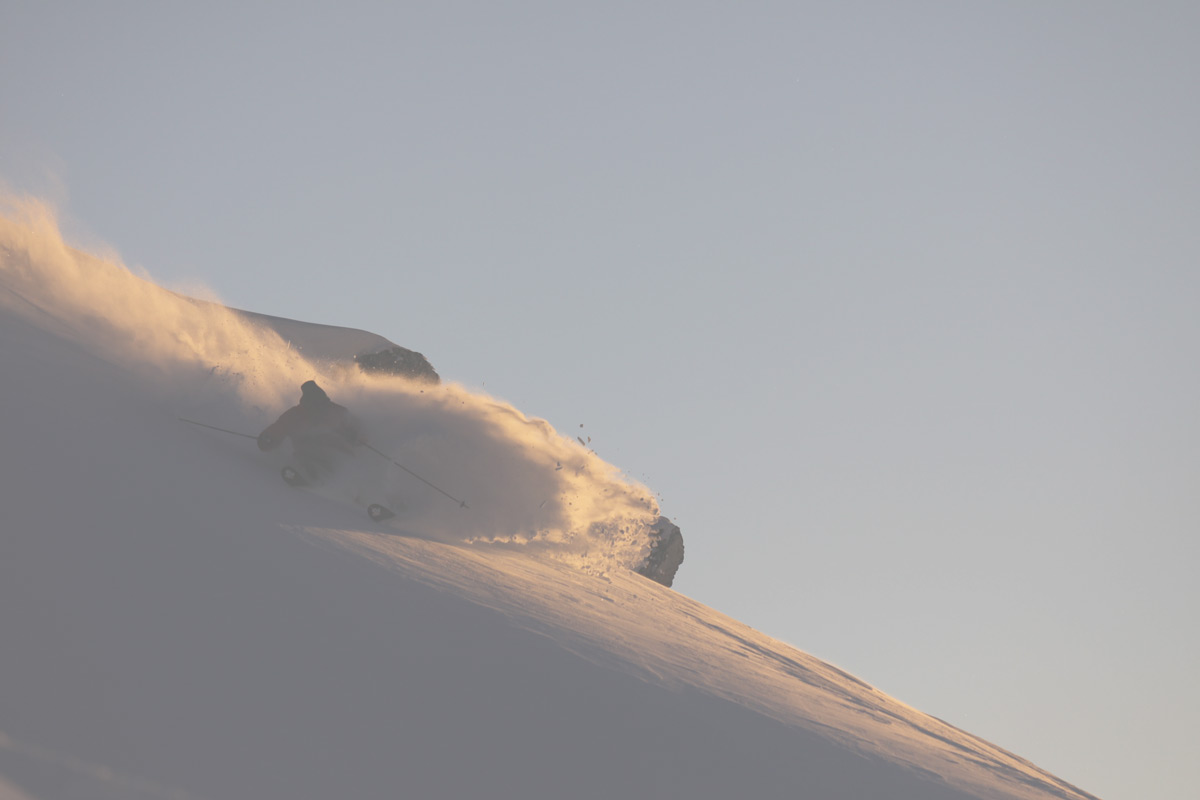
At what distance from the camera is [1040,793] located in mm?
9078

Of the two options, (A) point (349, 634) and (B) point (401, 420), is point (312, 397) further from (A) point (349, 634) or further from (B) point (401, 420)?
(A) point (349, 634)

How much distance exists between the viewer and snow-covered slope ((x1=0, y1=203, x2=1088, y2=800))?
4.34m

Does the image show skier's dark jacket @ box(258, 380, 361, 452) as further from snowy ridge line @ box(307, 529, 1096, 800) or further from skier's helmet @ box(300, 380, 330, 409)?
snowy ridge line @ box(307, 529, 1096, 800)

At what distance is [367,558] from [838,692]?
19.7 feet

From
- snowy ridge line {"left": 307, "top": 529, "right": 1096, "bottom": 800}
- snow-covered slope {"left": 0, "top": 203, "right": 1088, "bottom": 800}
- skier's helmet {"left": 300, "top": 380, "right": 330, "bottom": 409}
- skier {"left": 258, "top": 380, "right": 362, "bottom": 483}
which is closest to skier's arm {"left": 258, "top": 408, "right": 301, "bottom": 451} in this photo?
skier {"left": 258, "top": 380, "right": 362, "bottom": 483}

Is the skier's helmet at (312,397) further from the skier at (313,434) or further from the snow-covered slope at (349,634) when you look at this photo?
the snow-covered slope at (349,634)

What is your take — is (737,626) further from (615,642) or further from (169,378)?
(169,378)

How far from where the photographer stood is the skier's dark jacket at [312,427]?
9.97 meters

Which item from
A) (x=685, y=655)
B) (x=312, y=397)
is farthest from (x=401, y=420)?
(x=685, y=655)

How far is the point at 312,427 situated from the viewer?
1011 cm

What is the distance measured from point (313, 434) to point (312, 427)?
8 cm

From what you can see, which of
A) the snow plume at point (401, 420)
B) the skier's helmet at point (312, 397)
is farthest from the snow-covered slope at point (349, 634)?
the skier's helmet at point (312, 397)

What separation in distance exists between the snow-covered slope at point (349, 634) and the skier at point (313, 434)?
41 cm

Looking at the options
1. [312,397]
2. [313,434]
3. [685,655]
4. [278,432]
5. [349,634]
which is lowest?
[349,634]
